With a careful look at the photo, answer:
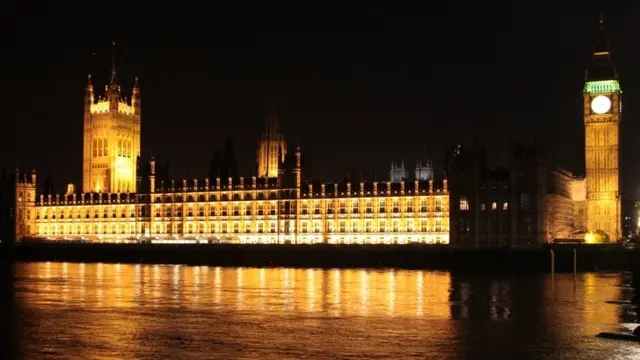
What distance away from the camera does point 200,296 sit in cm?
5419

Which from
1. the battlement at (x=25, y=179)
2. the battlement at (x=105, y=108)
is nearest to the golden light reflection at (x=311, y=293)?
the battlement at (x=25, y=179)

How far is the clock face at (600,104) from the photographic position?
120 m

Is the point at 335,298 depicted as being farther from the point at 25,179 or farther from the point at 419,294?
the point at 25,179

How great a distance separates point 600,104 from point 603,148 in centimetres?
Result: 591

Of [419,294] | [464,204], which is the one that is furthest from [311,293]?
[464,204]

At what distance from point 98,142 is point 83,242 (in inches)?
1076

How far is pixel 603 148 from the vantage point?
11931 centimetres

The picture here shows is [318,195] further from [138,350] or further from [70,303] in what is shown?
[138,350]

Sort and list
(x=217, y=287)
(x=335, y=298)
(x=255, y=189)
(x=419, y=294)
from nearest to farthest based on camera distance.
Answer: (x=335, y=298) → (x=419, y=294) → (x=217, y=287) → (x=255, y=189)

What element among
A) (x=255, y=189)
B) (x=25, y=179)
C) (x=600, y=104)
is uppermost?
(x=600, y=104)

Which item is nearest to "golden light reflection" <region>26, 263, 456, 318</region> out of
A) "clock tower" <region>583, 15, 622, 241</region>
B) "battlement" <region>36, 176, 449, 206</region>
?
"battlement" <region>36, 176, 449, 206</region>

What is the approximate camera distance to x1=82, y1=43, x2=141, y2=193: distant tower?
15362cm

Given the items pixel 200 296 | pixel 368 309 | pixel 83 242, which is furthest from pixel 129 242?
pixel 368 309

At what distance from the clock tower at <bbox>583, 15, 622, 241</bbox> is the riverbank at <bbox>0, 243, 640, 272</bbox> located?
77.3ft
